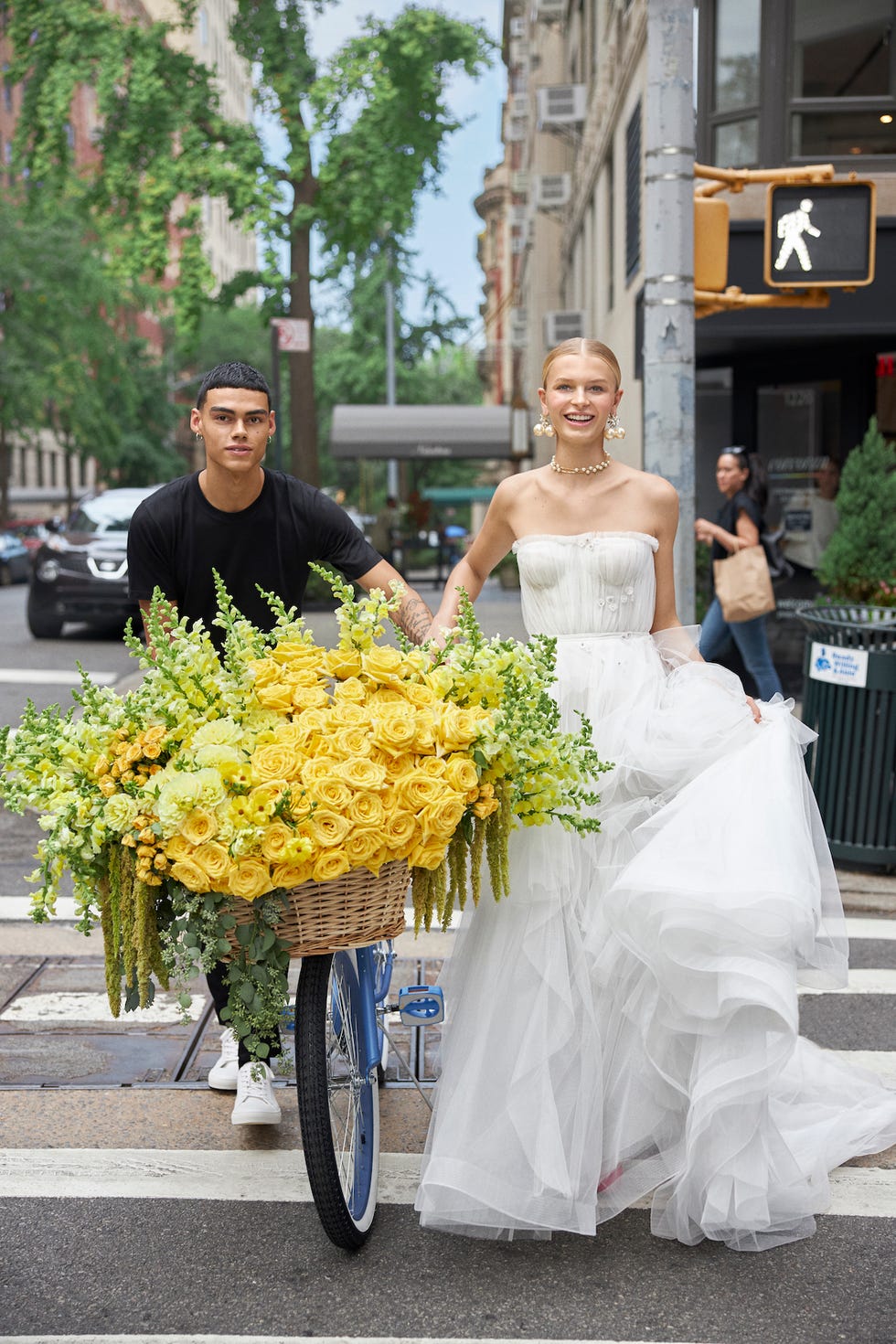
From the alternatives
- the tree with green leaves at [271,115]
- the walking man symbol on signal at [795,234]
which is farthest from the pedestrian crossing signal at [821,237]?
the tree with green leaves at [271,115]

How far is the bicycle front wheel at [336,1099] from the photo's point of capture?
3131 mm

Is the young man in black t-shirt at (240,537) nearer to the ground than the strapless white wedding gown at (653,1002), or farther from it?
farther from it

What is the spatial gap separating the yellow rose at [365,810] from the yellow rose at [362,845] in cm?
2

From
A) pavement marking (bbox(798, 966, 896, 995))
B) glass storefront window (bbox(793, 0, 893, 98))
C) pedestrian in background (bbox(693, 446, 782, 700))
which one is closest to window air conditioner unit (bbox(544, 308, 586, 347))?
glass storefront window (bbox(793, 0, 893, 98))

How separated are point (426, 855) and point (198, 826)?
51 centimetres

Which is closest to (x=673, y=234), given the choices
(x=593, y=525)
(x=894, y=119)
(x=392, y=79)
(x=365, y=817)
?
(x=593, y=525)

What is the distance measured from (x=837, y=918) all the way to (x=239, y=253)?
117264 millimetres

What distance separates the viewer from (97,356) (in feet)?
139

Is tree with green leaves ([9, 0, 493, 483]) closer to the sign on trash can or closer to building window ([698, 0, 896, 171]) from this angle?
building window ([698, 0, 896, 171])

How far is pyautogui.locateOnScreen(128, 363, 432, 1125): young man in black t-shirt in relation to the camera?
12.9ft

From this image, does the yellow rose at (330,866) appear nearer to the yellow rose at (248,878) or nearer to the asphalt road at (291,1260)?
the yellow rose at (248,878)

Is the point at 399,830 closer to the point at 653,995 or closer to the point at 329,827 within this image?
the point at 329,827

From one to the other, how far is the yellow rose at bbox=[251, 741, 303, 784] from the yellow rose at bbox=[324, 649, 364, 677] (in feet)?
0.92

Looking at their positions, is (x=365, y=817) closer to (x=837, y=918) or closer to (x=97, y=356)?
(x=837, y=918)
